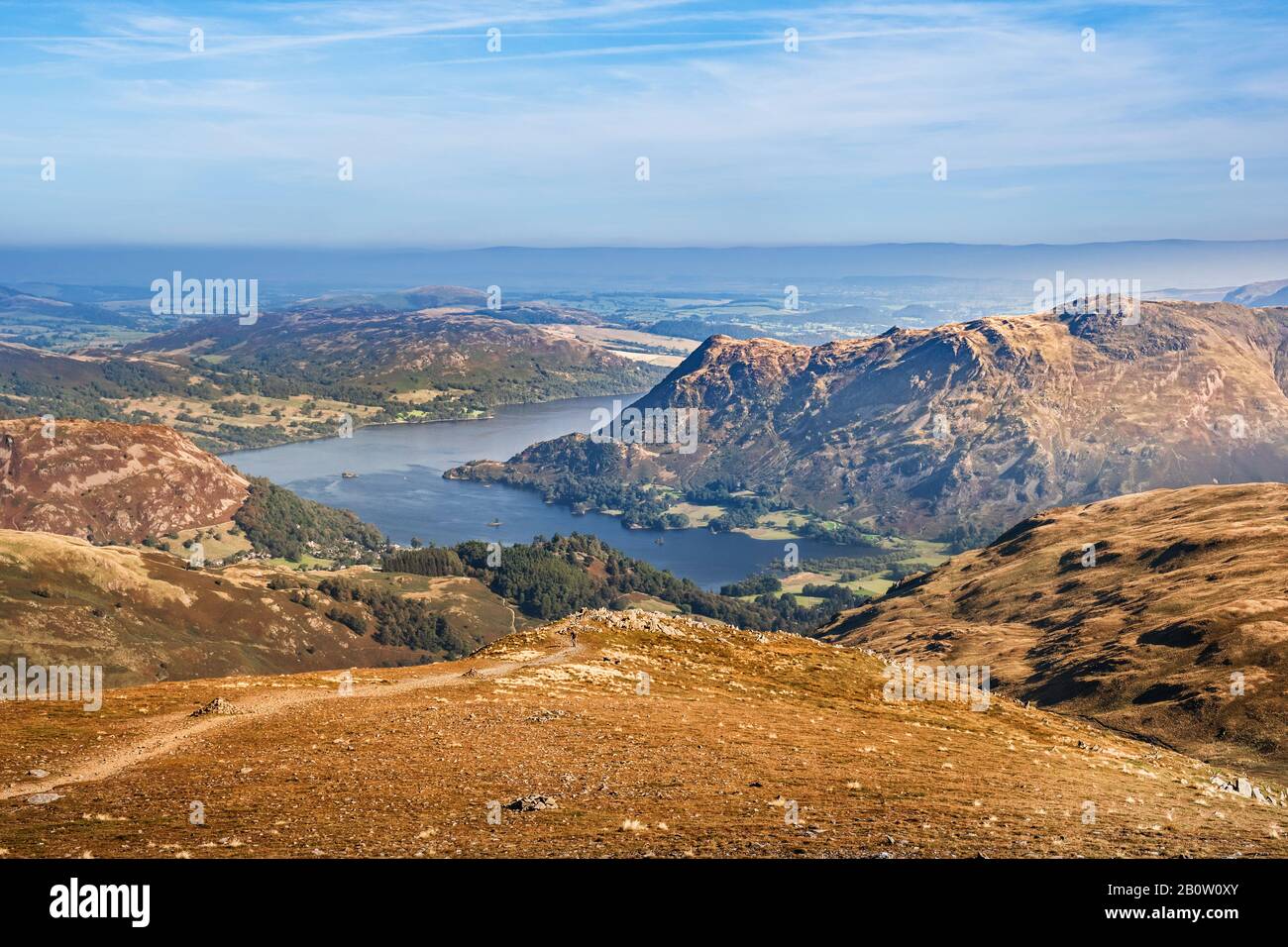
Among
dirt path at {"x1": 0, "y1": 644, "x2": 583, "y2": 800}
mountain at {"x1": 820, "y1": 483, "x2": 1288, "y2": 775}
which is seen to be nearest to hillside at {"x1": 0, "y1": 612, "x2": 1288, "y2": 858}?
dirt path at {"x1": 0, "y1": 644, "x2": 583, "y2": 800}

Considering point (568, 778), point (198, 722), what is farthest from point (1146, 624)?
point (198, 722)

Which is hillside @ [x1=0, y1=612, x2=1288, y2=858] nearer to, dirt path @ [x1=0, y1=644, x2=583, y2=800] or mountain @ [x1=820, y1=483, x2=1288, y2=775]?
dirt path @ [x1=0, y1=644, x2=583, y2=800]

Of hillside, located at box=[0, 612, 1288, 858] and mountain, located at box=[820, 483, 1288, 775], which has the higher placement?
hillside, located at box=[0, 612, 1288, 858]

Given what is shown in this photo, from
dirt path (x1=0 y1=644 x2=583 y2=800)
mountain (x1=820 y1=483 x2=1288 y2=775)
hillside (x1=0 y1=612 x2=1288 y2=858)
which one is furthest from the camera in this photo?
mountain (x1=820 y1=483 x2=1288 y2=775)

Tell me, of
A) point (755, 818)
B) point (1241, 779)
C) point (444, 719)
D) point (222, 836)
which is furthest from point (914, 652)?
point (222, 836)

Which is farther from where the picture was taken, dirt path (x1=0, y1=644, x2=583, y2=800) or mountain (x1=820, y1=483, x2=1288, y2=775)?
mountain (x1=820, y1=483, x2=1288, y2=775)

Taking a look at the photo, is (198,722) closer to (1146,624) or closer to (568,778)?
(568,778)

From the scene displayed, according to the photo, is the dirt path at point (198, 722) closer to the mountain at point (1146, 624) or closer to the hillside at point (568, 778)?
the hillside at point (568, 778)

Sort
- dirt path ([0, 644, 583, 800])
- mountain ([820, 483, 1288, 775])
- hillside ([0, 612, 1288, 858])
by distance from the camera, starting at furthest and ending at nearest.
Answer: mountain ([820, 483, 1288, 775])
dirt path ([0, 644, 583, 800])
hillside ([0, 612, 1288, 858])
